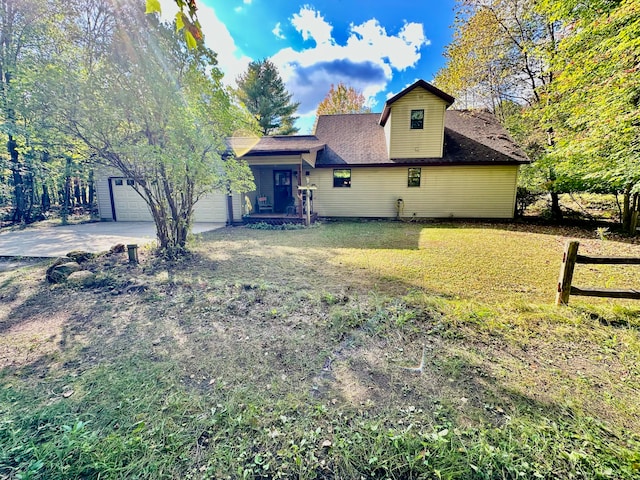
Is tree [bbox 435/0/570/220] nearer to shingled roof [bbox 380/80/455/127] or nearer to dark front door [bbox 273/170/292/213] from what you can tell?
shingled roof [bbox 380/80/455/127]

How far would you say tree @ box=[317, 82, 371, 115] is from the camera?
1043 inches

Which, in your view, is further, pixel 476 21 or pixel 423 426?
pixel 476 21

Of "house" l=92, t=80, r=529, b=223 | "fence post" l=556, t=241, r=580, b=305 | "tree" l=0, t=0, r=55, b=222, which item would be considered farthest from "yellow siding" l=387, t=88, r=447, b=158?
"tree" l=0, t=0, r=55, b=222

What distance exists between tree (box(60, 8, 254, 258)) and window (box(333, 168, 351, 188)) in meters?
6.51

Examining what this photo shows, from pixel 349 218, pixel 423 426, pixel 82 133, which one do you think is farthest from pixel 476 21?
pixel 423 426

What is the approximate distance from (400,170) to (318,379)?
1113 cm

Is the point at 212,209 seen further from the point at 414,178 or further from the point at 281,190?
the point at 414,178

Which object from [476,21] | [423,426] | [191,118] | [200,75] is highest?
[476,21]

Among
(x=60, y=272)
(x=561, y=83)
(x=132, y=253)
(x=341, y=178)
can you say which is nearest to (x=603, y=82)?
(x=561, y=83)

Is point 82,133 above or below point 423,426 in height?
above

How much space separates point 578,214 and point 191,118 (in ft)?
49.1

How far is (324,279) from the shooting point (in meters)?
5.18

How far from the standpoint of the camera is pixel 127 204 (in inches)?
530

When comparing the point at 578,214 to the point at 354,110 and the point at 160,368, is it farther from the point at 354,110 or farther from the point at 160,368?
the point at 354,110
